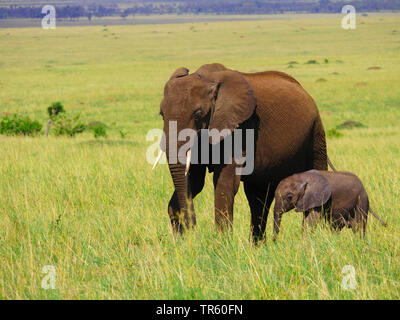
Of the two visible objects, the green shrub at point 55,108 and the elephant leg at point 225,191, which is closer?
the elephant leg at point 225,191

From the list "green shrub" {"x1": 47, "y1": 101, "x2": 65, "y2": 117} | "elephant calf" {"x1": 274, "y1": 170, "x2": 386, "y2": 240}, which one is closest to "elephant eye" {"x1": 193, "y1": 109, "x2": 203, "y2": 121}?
"elephant calf" {"x1": 274, "y1": 170, "x2": 386, "y2": 240}

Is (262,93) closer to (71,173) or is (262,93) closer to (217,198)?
(217,198)

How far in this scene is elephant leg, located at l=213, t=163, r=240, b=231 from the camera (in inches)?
222

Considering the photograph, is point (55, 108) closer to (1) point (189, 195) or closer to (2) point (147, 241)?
(2) point (147, 241)

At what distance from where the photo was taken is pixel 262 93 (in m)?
6.06

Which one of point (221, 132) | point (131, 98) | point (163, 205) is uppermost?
point (221, 132)

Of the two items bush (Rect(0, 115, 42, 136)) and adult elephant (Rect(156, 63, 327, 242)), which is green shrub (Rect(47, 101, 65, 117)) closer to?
bush (Rect(0, 115, 42, 136))

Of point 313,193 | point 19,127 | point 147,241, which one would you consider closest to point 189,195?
point 147,241

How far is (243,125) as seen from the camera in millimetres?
5812

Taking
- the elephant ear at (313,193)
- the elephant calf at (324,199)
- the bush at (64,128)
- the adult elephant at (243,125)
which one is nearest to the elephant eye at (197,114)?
the adult elephant at (243,125)

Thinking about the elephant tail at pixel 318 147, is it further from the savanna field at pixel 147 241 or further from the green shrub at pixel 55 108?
the green shrub at pixel 55 108

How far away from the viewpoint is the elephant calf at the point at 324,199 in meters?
5.66

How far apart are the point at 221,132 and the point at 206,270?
4.43 feet
